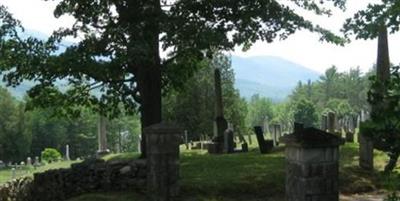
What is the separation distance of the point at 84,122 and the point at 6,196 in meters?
87.0

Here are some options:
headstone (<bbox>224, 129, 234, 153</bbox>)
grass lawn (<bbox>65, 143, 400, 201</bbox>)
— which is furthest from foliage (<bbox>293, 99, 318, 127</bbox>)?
grass lawn (<bbox>65, 143, 400, 201</bbox>)

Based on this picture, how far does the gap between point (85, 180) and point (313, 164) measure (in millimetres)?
7637

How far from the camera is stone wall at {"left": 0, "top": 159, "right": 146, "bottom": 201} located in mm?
14306

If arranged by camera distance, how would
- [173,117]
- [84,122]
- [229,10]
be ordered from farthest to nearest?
[84,122]
[173,117]
[229,10]

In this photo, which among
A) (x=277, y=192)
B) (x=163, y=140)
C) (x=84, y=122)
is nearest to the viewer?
(x=163, y=140)

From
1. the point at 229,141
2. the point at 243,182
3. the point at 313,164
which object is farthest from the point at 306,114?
the point at 313,164

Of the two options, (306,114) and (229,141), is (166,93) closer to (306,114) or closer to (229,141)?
(229,141)

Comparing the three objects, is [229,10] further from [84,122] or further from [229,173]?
[84,122]

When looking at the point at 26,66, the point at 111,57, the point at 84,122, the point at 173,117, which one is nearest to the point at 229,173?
the point at 111,57

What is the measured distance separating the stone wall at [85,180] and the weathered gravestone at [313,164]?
596cm

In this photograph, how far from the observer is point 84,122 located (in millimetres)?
102750

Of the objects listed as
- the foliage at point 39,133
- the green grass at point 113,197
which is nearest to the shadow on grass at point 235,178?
the green grass at point 113,197

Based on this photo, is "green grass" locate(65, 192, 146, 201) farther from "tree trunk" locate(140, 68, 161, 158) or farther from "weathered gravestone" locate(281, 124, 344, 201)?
"weathered gravestone" locate(281, 124, 344, 201)

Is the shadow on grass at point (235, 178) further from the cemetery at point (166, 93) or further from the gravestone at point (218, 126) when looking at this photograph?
the gravestone at point (218, 126)
